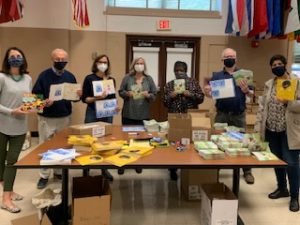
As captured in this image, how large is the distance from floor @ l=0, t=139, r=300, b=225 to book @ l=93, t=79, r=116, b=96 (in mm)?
1072

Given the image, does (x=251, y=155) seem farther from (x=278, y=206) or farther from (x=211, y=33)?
(x=211, y=33)

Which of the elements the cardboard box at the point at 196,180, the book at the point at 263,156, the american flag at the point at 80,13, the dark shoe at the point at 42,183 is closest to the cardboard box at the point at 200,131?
the book at the point at 263,156

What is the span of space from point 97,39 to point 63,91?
293 cm

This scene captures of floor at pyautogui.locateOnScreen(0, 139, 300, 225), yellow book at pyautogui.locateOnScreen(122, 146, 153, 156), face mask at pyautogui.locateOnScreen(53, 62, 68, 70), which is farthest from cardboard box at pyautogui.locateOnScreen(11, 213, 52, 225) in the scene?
face mask at pyautogui.locateOnScreen(53, 62, 68, 70)

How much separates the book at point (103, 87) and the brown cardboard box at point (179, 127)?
91 cm

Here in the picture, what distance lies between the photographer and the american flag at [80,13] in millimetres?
5180

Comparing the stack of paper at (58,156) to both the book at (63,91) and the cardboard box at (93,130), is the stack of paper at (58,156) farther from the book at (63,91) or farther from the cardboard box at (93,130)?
the book at (63,91)

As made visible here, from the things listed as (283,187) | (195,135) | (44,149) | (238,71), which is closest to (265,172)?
(283,187)

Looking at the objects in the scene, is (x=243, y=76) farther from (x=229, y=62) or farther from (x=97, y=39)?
(x=97, y=39)

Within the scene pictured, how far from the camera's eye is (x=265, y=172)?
421cm

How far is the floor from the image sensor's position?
2.86 meters

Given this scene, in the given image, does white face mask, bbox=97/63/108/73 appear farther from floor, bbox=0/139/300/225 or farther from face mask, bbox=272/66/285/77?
face mask, bbox=272/66/285/77

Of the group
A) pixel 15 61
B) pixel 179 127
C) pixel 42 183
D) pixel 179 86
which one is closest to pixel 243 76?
pixel 179 86

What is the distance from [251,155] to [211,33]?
410cm
